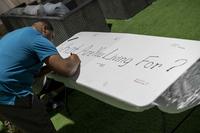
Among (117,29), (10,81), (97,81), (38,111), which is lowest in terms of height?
(117,29)

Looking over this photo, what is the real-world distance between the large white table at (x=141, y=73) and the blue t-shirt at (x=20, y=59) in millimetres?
441

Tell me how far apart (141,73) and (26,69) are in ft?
3.70

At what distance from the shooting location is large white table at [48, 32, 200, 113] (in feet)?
8.81

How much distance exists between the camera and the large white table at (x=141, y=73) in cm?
269

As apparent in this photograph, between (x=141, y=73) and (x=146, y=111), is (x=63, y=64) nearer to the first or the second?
(x=141, y=73)

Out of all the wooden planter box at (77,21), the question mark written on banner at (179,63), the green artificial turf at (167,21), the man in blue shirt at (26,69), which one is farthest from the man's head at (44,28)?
the green artificial turf at (167,21)

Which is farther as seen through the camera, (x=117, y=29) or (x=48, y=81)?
(x=117, y=29)

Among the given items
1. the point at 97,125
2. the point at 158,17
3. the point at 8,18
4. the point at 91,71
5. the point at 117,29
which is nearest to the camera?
the point at 91,71

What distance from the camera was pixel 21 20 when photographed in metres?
6.97

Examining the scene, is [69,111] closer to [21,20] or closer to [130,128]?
[130,128]

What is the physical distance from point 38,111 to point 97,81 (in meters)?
0.75

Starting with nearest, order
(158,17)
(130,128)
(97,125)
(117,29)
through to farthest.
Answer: (130,128)
(97,125)
(158,17)
(117,29)

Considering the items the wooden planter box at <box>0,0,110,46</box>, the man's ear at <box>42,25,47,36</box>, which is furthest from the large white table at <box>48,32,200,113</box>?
the wooden planter box at <box>0,0,110,46</box>

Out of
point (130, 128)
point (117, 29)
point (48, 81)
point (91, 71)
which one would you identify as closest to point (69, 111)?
point (48, 81)
